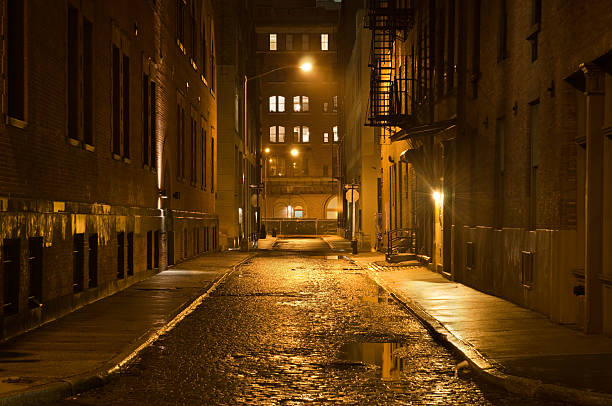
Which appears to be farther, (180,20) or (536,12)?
(180,20)

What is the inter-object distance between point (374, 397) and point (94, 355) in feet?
12.5

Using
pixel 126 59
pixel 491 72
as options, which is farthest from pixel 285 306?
pixel 126 59

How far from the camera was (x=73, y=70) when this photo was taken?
53.3ft

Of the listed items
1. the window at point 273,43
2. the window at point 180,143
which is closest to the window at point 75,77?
the window at point 180,143

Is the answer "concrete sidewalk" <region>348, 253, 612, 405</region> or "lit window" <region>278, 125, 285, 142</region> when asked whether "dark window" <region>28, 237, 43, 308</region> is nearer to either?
"concrete sidewalk" <region>348, 253, 612, 405</region>

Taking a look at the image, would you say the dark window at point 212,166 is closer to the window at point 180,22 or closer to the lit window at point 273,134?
the window at point 180,22

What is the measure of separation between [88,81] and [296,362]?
9.60 meters

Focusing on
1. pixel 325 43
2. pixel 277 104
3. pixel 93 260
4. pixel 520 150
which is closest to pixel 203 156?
pixel 93 260

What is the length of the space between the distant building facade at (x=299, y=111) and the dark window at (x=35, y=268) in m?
80.5

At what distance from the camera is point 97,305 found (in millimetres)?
16359

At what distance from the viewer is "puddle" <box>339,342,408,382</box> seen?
948cm

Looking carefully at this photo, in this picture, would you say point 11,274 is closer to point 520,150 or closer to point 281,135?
point 520,150

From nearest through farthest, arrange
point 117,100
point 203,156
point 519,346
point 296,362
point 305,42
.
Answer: point 296,362, point 519,346, point 117,100, point 203,156, point 305,42

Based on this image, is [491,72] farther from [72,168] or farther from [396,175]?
[396,175]
